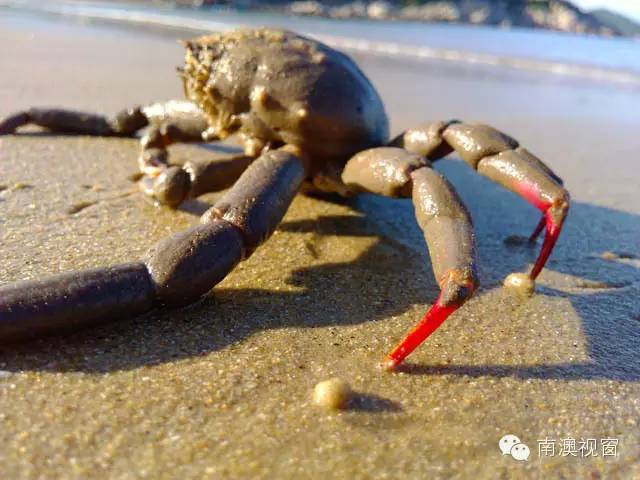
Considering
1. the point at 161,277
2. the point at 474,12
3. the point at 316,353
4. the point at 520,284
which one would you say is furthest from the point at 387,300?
the point at 474,12

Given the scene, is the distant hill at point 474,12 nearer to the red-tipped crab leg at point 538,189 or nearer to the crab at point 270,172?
the crab at point 270,172

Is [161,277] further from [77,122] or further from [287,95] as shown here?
[77,122]

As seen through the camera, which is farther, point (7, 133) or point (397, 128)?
point (397, 128)

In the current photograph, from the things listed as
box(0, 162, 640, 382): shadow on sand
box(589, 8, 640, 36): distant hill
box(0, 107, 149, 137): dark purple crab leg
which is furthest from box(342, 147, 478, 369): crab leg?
box(589, 8, 640, 36): distant hill

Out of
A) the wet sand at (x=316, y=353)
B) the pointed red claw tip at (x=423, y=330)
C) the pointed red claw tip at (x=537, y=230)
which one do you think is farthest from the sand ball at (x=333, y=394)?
the pointed red claw tip at (x=537, y=230)

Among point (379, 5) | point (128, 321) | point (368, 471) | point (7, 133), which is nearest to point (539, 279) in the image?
point (368, 471)

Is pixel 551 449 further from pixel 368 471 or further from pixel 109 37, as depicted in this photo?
pixel 109 37

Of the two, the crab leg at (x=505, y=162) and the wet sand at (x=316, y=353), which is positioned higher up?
the crab leg at (x=505, y=162)
